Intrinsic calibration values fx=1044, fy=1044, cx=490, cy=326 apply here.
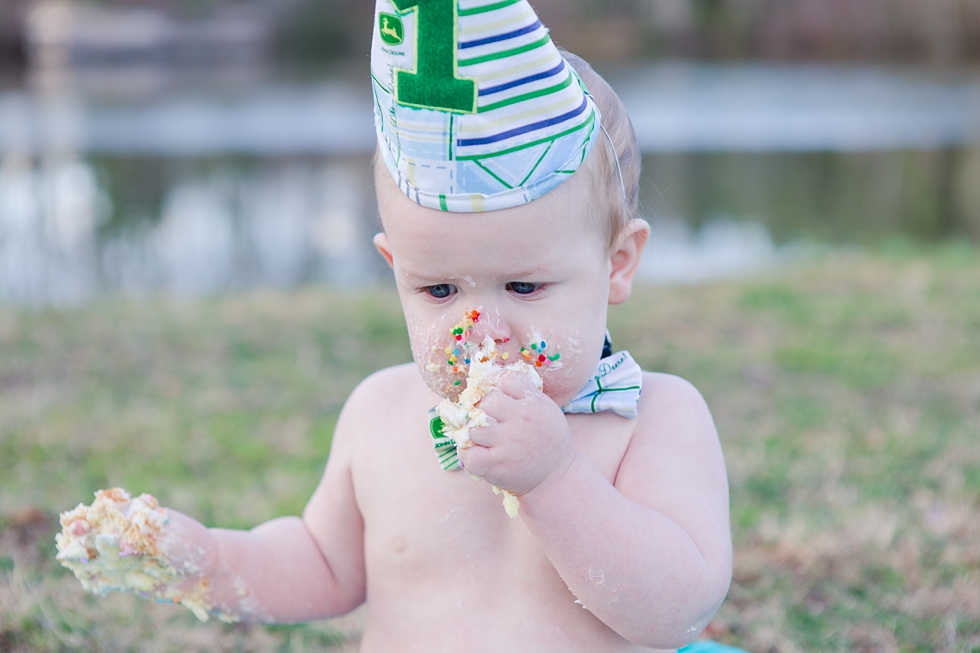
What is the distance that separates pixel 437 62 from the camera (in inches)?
54.7

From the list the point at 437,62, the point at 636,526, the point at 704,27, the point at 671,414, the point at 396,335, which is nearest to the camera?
the point at 437,62

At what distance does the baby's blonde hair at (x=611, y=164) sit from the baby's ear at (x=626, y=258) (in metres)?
0.02

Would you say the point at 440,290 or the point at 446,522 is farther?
the point at 446,522

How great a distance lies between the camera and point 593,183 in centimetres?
157

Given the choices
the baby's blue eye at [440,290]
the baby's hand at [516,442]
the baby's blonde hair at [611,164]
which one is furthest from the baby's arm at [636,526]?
the baby's blonde hair at [611,164]

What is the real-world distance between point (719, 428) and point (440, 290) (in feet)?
8.30

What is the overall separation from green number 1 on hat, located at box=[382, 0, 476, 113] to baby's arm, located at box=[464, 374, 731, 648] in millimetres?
409

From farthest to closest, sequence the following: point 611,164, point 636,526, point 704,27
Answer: point 704,27, point 611,164, point 636,526

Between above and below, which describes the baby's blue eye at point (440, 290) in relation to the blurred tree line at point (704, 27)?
above

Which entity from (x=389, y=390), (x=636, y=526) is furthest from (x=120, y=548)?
(x=636, y=526)

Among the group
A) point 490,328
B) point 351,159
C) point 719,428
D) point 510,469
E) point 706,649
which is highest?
point 490,328

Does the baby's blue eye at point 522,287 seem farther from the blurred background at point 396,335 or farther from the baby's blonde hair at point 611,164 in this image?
the blurred background at point 396,335

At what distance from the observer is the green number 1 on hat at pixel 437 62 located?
1.37 m

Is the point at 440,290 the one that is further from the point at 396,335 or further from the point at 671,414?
the point at 396,335
